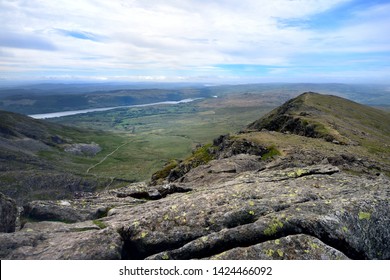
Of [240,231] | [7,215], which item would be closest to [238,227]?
[240,231]

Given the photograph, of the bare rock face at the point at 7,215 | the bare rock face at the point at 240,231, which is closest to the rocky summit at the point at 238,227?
the bare rock face at the point at 240,231

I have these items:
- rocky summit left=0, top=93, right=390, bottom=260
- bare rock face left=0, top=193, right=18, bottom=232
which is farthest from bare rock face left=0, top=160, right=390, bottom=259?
bare rock face left=0, top=193, right=18, bottom=232

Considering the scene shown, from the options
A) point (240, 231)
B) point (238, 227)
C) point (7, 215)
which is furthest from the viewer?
point (7, 215)

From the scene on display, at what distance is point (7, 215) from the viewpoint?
23656 mm

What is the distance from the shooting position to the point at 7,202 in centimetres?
2414

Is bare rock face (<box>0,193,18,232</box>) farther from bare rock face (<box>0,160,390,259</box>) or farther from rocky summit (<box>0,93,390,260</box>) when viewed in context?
bare rock face (<box>0,160,390,259</box>)

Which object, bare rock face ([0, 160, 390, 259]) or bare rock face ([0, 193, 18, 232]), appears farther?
bare rock face ([0, 193, 18, 232])

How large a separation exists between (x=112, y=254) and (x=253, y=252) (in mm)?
8743

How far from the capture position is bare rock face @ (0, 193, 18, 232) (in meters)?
23.1

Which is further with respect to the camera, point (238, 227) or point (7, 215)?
point (7, 215)

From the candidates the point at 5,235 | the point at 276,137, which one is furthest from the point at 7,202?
the point at 276,137

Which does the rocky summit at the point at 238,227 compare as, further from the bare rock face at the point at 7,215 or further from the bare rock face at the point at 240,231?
the bare rock face at the point at 7,215

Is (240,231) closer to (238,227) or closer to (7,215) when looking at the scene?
(238,227)

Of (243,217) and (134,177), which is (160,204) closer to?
(243,217)
